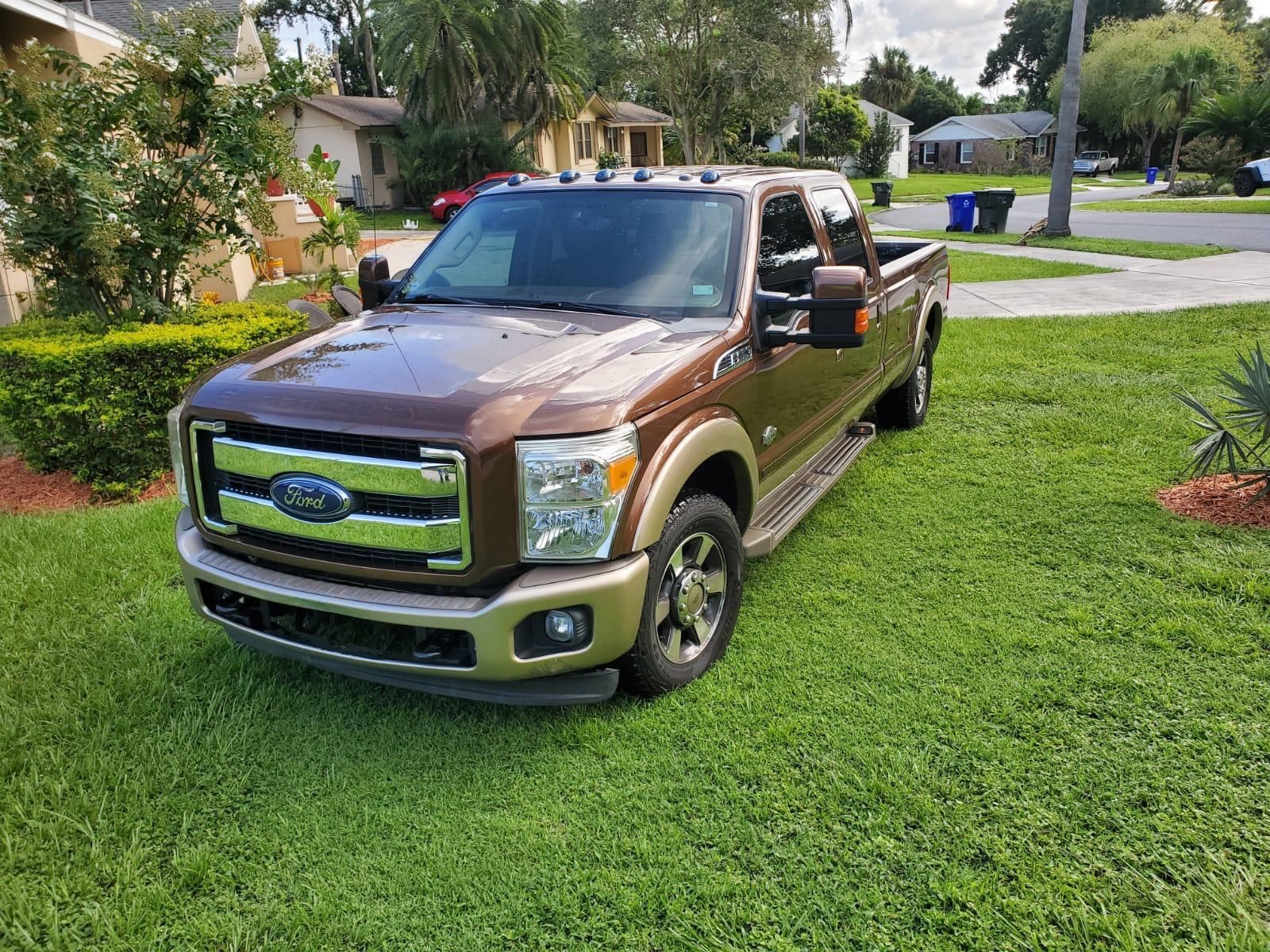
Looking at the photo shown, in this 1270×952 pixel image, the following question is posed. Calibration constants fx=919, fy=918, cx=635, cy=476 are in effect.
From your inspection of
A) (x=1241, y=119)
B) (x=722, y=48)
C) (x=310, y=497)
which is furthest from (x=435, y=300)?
(x=1241, y=119)

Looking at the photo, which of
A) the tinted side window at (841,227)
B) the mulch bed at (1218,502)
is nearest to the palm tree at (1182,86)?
the mulch bed at (1218,502)

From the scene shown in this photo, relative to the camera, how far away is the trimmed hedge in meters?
5.64

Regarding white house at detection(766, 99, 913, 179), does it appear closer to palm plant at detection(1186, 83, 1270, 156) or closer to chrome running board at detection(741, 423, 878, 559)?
palm plant at detection(1186, 83, 1270, 156)

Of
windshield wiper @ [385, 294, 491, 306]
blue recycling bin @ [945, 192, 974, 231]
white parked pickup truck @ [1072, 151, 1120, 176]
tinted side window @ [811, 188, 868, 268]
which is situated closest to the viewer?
windshield wiper @ [385, 294, 491, 306]

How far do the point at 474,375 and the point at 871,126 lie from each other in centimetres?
6570

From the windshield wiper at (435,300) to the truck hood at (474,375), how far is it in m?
0.30

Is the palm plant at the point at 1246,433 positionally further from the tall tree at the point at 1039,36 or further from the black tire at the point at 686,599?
the tall tree at the point at 1039,36

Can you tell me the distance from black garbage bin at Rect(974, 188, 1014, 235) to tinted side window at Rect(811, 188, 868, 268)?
1719 cm

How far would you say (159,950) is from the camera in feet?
8.13

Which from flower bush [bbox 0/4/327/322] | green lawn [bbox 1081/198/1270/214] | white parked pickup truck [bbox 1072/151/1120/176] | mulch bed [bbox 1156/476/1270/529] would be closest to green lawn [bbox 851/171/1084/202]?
white parked pickup truck [bbox 1072/151/1120/176]

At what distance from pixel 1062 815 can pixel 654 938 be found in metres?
1.33

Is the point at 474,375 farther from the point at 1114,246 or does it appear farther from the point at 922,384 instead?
the point at 1114,246

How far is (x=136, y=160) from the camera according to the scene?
21.3 ft

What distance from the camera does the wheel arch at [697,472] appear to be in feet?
10.1
